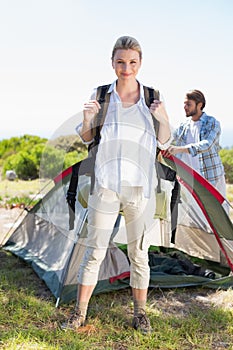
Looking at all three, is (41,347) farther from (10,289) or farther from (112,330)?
(10,289)

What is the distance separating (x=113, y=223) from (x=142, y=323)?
0.65 meters

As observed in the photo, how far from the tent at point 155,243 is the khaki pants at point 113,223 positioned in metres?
0.41

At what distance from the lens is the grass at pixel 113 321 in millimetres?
2660

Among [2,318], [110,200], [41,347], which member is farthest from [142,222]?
[2,318]

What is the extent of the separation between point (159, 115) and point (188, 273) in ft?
5.96

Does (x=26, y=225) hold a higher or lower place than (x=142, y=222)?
lower

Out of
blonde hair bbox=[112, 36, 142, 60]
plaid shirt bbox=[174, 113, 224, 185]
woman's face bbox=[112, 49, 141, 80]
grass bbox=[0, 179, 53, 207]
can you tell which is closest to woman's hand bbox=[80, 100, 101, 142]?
woman's face bbox=[112, 49, 141, 80]

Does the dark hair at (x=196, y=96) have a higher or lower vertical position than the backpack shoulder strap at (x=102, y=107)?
higher

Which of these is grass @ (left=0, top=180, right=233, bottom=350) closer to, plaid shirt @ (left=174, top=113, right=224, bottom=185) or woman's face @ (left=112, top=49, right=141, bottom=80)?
plaid shirt @ (left=174, top=113, right=224, bottom=185)

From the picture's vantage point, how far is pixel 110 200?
8.32 feet

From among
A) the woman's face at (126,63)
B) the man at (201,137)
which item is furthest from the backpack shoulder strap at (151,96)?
the man at (201,137)

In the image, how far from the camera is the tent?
333 centimetres

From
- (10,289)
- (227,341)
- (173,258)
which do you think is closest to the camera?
(227,341)

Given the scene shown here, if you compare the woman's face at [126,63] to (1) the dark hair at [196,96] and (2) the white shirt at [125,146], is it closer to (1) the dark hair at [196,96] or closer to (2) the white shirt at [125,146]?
(2) the white shirt at [125,146]
